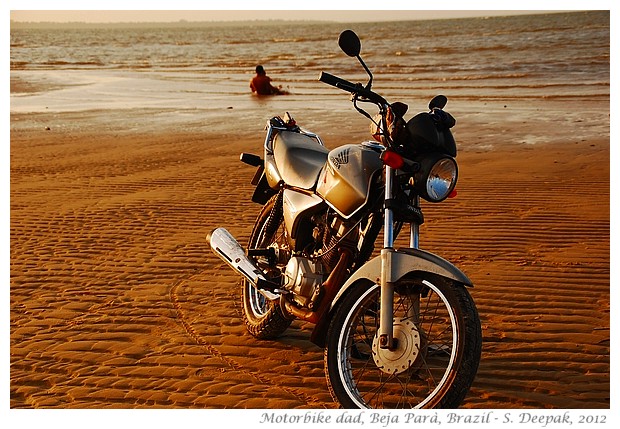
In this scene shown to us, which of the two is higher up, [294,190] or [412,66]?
[412,66]

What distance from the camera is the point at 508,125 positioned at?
52.0 ft

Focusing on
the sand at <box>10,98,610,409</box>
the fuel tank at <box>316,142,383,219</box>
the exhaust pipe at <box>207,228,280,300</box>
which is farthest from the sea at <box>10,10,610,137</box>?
the fuel tank at <box>316,142,383,219</box>

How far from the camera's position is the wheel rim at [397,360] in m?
4.05

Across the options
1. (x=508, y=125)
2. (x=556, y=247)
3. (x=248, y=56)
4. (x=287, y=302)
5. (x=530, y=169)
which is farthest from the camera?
(x=248, y=56)

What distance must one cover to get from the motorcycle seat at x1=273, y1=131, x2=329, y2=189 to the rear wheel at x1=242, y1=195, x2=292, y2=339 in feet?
1.07

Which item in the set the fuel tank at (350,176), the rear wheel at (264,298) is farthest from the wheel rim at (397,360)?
the rear wheel at (264,298)

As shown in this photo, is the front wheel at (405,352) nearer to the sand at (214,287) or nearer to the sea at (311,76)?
the sand at (214,287)

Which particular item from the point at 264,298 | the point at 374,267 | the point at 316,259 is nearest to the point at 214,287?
Result: the point at 264,298

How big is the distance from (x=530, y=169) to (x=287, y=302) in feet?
22.5

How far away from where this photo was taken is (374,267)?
414 cm

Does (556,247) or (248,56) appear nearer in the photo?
(556,247)

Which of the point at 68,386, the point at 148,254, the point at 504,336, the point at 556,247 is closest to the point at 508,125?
the point at 556,247

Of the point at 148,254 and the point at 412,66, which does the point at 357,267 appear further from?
the point at 412,66

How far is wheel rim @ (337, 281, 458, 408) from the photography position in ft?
13.3
